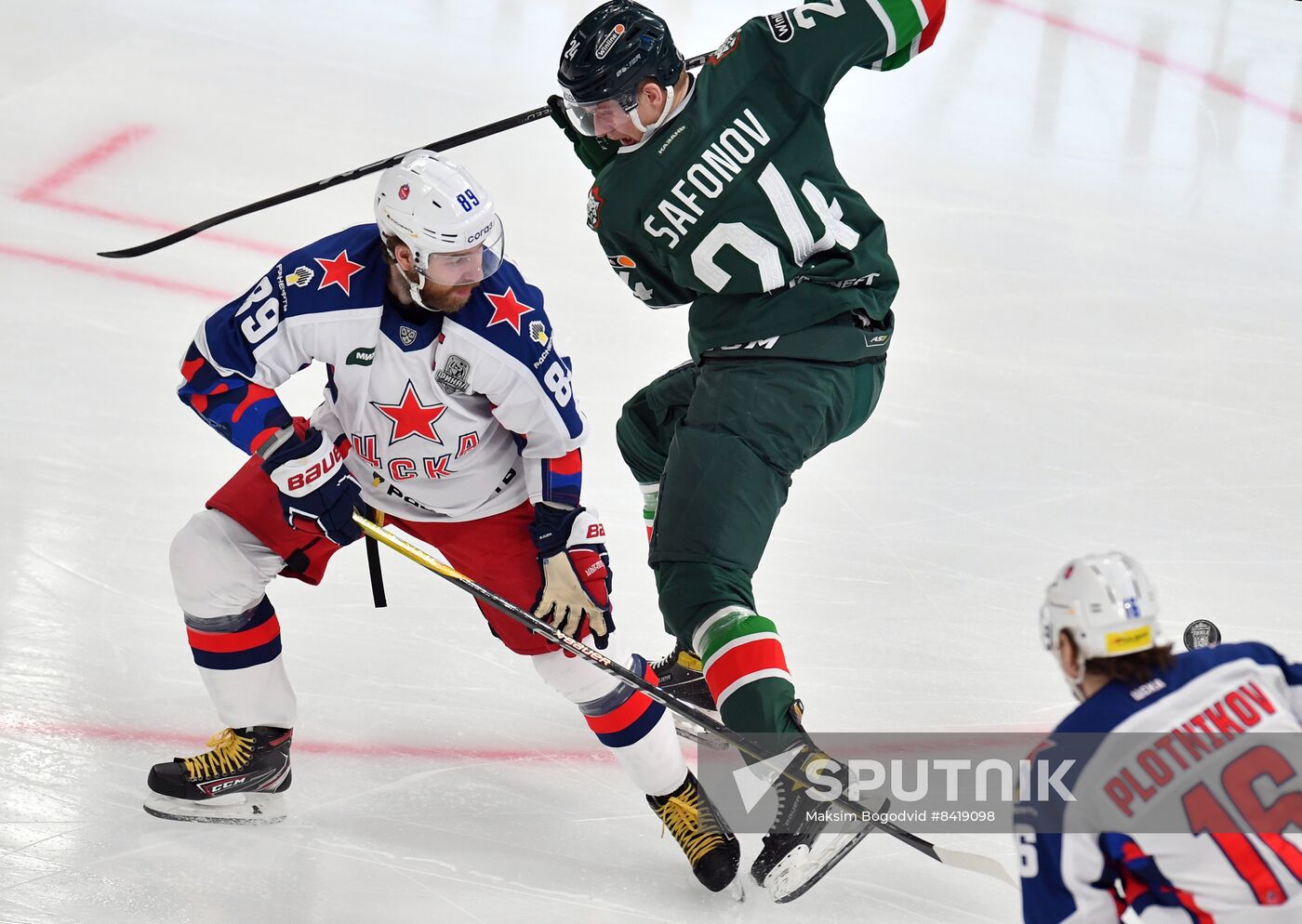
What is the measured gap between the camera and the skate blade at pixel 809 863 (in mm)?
2627

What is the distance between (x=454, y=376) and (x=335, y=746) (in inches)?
37.1

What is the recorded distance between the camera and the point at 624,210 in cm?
299

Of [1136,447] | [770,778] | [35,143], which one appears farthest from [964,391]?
[35,143]

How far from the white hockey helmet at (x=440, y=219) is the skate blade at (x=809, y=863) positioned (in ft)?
3.83

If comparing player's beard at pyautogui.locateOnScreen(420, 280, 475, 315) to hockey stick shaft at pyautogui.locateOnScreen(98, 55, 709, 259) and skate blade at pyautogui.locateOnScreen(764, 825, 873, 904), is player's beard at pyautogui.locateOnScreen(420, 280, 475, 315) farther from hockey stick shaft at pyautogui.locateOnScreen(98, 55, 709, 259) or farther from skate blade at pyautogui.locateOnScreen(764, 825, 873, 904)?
skate blade at pyautogui.locateOnScreen(764, 825, 873, 904)

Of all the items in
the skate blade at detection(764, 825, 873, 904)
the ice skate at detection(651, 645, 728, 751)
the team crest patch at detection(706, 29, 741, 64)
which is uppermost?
the team crest patch at detection(706, 29, 741, 64)

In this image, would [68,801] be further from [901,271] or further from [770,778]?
[901,271]

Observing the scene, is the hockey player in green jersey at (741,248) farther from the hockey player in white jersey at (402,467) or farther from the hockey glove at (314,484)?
the hockey glove at (314,484)

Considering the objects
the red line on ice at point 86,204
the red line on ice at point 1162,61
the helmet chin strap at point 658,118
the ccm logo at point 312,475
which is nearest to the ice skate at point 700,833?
the ccm logo at point 312,475

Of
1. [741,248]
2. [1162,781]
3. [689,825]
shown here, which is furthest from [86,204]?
[1162,781]

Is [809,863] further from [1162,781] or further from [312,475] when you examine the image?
[312,475]

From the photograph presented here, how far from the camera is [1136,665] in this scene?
1875 mm

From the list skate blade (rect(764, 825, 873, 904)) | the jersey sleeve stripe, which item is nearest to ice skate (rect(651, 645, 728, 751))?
skate blade (rect(764, 825, 873, 904))

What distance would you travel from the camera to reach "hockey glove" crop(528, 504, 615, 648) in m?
2.79
